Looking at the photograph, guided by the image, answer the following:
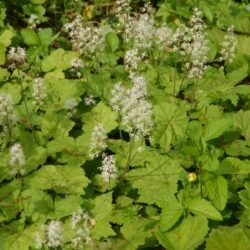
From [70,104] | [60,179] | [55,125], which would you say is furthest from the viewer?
[70,104]

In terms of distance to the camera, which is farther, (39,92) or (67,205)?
(39,92)

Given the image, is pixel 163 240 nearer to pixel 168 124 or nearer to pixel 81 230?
pixel 81 230

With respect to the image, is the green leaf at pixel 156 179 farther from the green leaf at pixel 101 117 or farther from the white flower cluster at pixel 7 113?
the white flower cluster at pixel 7 113

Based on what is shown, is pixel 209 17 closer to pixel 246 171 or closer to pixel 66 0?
pixel 66 0

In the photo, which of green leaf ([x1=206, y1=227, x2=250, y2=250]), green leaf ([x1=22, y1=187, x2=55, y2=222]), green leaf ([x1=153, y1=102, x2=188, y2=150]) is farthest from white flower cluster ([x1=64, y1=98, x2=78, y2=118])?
green leaf ([x1=206, y1=227, x2=250, y2=250])

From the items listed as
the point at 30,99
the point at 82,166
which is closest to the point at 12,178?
the point at 82,166

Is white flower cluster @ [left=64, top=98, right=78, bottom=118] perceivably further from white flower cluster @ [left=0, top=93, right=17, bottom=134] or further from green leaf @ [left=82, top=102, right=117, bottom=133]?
white flower cluster @ [left=0, top=93, right=17, bottom=134]

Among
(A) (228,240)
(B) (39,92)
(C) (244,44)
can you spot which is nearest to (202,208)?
(A) (228,240)
